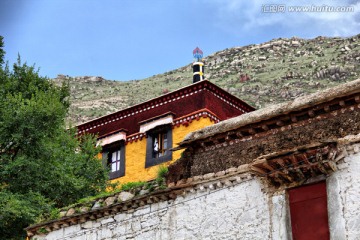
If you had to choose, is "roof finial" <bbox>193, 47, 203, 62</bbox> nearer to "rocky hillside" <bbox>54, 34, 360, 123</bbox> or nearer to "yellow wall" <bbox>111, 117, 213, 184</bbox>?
"yellow wall" <bbox>111, 117, 213, 184</bbox>

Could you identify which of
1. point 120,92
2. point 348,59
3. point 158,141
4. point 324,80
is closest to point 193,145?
point 158,141


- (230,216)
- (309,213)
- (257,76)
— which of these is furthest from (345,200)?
(257,76)

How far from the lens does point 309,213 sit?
11.1 metres

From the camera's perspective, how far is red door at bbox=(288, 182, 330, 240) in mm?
10836

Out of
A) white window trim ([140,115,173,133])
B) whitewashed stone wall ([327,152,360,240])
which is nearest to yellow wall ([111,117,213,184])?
white window trim ([140,115,173,133])

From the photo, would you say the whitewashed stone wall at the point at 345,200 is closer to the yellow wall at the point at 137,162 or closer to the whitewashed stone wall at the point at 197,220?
the whitewashed stone wall at the point at 197,220

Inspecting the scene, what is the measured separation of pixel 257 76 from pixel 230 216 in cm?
4680

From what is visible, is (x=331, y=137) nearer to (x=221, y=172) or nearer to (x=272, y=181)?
(x=272, y=181)

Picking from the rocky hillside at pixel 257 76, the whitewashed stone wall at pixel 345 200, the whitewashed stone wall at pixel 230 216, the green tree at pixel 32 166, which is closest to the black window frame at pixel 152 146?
the green tree at pixel 32 166

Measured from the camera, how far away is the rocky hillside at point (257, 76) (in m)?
51.7

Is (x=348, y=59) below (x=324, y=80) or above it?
above

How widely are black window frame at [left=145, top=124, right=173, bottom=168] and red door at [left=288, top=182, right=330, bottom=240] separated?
11.7 meters

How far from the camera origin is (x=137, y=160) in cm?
2409

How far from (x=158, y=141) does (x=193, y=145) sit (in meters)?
10.2
